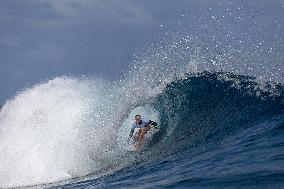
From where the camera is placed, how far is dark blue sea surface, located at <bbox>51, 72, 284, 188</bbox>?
6.08 meters

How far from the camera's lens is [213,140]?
9711mm

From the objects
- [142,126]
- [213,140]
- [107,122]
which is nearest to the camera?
[213,140]

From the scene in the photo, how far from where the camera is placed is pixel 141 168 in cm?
885

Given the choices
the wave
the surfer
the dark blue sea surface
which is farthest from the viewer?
the surfer

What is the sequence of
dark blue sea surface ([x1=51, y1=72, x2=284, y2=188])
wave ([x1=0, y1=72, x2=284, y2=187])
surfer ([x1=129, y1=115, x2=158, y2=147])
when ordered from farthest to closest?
surfer ([x1=129, y1=115, x2=158, y2=147])
wave ([x1=0, y1=72, x2=284, y2=187])
dark blue sea surface ([x1=51, y1=72, x2=284, y2=188])

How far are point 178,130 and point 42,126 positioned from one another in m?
6.39

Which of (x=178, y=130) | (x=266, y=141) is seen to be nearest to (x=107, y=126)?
(x=178, y=130)

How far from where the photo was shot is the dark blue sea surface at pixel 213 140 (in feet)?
20.0

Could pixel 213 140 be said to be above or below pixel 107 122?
below

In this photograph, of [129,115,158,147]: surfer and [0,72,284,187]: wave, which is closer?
→ [0,72,284,187]: wave

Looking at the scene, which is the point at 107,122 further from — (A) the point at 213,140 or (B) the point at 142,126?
(A) the point at 213,140

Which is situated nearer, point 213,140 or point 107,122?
point 213,140

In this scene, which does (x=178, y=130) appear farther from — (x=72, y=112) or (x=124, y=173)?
(x=72, y=112)

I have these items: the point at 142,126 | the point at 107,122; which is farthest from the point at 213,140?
the point at 107,122
